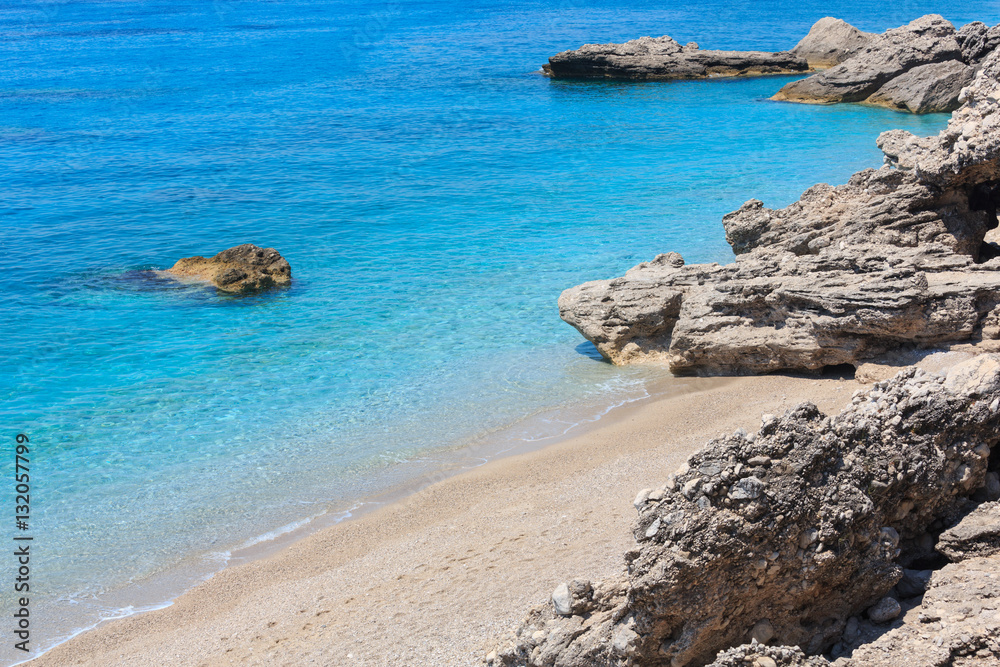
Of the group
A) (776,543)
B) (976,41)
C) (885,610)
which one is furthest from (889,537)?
(976,41)

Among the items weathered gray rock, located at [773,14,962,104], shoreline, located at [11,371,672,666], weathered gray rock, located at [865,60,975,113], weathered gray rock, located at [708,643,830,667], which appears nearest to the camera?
weathered gray rock, located at [708,643,830,667]

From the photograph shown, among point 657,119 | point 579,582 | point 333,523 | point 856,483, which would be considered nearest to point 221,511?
point 333,523

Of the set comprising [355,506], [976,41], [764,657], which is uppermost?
[976,41]

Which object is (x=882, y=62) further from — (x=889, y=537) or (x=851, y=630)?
A: (x=851, y=630)

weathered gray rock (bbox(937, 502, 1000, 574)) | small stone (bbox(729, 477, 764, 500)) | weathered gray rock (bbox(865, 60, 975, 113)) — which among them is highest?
weathered gray rock (bbox(865, 60, 975, 113))

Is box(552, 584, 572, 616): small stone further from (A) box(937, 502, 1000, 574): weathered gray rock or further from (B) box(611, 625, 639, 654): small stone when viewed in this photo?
(A) box(937, 502, 1000, 574): weathered gray rock

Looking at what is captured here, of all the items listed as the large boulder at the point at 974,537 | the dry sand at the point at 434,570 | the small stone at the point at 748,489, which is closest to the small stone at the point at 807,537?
the small stone at the point at 748,489

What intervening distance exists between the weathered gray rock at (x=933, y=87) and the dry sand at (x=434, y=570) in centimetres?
2718

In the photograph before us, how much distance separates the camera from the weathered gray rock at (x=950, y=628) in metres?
4.45

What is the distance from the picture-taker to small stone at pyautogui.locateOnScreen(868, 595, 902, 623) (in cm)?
503

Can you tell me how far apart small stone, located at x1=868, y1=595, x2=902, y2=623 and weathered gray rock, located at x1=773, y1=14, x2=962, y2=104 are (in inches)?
1368

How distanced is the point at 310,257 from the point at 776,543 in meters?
16.9

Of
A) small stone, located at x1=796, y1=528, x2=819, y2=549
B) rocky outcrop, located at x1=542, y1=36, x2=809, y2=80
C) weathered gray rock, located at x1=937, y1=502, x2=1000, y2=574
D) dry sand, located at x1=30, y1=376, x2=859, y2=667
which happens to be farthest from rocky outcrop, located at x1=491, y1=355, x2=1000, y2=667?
rocky outcrop, located at x1=542, y1=36, x2=809, y2=80

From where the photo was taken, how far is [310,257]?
20.2 meters
